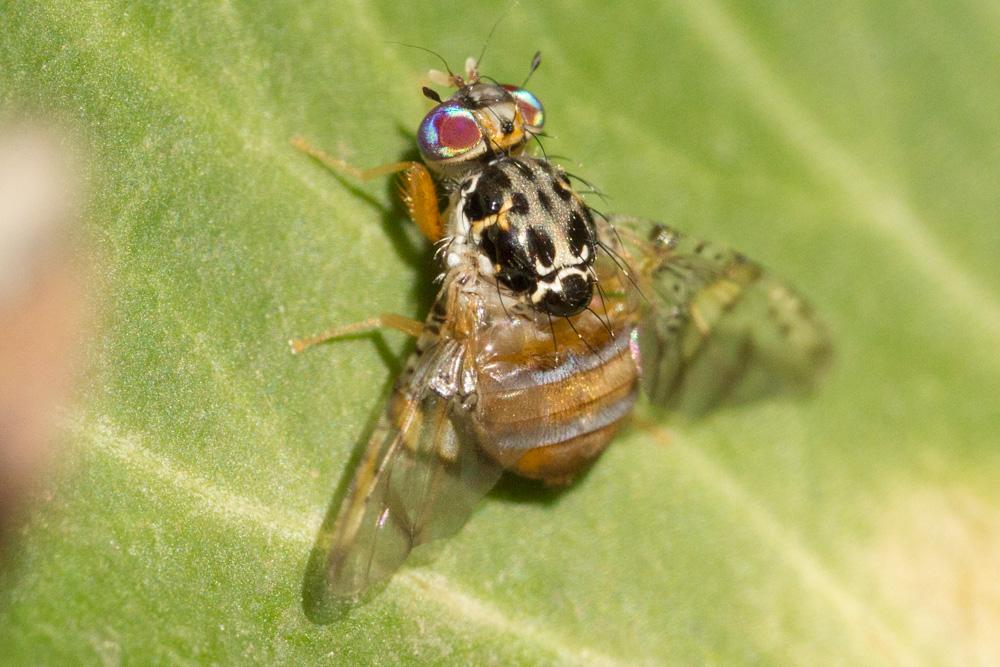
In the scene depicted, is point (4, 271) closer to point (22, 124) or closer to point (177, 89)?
point (22, 124)

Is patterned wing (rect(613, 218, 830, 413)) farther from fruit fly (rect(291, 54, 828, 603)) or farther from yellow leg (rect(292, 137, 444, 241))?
yellow leg (rect(292, 137, 444, 241))

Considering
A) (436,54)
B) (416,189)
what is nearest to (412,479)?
(416,189)

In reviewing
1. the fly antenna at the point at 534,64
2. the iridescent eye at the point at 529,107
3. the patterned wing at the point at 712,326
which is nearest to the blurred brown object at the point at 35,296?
the iridescent eye at the point at 529,107

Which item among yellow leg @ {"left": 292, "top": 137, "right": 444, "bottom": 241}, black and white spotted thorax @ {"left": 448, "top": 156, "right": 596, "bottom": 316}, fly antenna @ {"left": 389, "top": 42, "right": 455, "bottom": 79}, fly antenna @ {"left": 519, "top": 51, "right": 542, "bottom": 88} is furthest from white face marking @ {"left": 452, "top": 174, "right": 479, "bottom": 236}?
fly antenna @ {"left": 519, "top": 51, "right": 542, "bottom": 88}

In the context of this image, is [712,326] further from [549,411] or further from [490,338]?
[490,338]

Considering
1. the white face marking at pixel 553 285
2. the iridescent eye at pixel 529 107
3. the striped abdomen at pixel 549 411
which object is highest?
the iridescent eye at pixel 529 107

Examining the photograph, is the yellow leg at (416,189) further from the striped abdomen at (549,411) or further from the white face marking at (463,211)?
the striped abdomen at (549,411)
